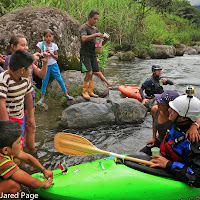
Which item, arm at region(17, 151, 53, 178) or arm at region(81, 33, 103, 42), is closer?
arm at region(17, 151, 53, 178)

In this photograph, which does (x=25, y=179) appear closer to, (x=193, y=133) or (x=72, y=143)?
(x=72, y=143)

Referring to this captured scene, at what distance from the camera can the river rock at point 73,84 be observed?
5336 millimetres

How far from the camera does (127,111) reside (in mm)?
4266

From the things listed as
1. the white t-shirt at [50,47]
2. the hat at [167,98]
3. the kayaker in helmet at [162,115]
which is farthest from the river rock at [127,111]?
the hat at [167,98]

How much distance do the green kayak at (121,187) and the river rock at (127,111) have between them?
6.55 ft

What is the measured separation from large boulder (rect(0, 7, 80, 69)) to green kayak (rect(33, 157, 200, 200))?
3.90 metres

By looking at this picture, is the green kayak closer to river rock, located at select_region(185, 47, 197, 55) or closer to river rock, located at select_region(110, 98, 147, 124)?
river rock, located at select_region(110, 98, 147, 124)

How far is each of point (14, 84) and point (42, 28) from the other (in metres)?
3.58

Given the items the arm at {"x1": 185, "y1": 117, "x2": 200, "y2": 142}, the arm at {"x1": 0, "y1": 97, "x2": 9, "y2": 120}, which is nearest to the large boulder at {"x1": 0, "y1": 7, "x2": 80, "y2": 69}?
the arm at {"x1": 0, "y1": 97, "x2": 9, "y2": 120}

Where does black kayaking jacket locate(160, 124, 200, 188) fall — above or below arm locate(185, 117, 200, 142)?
below

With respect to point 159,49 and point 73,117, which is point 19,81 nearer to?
point 73,117

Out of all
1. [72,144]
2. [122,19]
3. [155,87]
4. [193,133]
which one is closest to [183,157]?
[193,133]

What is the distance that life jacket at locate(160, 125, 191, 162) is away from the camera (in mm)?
2100

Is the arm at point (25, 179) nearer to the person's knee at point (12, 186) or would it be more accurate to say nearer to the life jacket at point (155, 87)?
the person's knee at point (12, 186)
